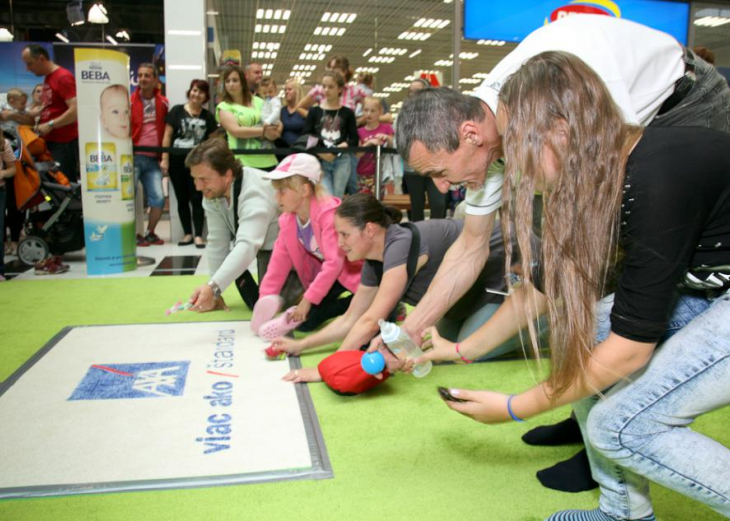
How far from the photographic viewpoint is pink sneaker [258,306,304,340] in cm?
286

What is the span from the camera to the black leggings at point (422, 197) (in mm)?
5777

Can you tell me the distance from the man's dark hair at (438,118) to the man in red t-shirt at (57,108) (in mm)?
4485

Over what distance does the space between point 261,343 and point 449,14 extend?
218 inches

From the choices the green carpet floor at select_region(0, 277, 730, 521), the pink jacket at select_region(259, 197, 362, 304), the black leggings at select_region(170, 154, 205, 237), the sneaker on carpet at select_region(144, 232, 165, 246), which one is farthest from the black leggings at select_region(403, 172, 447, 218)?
the green carpet floor at select_region(0, 277, 730, 521)

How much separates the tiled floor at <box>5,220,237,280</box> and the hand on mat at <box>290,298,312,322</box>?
1.83m

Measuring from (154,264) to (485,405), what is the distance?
13.6 ft

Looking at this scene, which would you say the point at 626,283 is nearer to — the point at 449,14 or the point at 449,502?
the point at 449,502

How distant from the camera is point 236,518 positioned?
1471mm

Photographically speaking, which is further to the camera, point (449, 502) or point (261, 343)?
point (261, 343)

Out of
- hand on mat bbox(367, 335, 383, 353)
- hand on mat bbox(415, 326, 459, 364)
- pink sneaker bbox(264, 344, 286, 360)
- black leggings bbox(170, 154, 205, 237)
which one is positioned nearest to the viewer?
hand on mat bbox(415, 326, 459, 364)

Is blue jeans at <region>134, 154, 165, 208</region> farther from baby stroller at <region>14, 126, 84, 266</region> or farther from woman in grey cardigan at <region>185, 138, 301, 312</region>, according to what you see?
woman in grey cardigan at <region>185, 138, 301, 312</region>

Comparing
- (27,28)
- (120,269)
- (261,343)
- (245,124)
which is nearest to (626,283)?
(261,343)

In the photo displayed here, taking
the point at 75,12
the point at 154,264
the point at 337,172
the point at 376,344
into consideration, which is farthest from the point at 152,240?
the point at 376,344

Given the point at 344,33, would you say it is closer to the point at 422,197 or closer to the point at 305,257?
the point at 422,197
